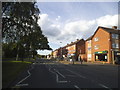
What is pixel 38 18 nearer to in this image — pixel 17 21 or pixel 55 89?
pixel 17 21

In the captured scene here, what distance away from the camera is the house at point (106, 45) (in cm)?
3897

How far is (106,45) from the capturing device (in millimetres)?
41031

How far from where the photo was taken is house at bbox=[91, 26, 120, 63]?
1534 inches

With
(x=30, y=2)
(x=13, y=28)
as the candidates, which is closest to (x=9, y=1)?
(x=30, y=2)

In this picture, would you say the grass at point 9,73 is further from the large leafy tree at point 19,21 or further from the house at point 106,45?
the house at point 106,45

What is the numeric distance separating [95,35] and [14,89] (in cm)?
4538

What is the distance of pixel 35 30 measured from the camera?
18.0 meters

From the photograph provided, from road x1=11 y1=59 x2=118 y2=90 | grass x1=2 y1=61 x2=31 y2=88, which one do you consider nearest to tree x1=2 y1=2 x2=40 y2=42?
grass x1=2 y1=61 x2=31 y2=88

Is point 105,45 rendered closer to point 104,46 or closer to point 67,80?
point 104,46

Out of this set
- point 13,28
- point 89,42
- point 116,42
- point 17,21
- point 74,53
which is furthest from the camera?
point 74,53

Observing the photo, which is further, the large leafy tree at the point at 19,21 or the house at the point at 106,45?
the house at the point at 106,45

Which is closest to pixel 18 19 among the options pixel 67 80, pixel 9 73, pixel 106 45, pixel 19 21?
pixel 19 21

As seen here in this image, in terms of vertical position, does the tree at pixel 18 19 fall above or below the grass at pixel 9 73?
above

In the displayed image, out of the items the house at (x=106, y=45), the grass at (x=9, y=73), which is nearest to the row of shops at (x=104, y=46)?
the house at (x=106, y=45)
